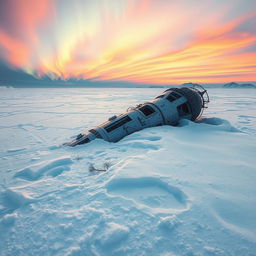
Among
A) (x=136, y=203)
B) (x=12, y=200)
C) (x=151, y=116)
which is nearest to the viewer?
(x=136, y=203)

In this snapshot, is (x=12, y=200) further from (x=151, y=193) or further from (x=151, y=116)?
(x=151, y=116)

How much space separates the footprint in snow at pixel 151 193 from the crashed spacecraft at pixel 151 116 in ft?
17.5

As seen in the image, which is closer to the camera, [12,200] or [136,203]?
[136,203]

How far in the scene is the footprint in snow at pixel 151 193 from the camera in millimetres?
4066

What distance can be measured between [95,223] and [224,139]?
25.8 feet

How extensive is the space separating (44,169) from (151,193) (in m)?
4.61

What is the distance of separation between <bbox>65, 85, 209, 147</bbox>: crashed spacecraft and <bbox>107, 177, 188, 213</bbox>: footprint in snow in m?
5.35

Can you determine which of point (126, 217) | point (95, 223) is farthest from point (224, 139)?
point (95, 223)

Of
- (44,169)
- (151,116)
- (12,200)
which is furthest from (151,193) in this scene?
(151,116)

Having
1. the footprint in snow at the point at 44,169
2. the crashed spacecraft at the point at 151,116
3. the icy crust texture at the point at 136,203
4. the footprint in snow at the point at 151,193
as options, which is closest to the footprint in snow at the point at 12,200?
the icy crust texture at the point at 136,203

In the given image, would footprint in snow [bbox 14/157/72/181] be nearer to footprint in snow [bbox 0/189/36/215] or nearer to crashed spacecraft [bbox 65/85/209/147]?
footprint in snow [bbox 0/189/36/215]

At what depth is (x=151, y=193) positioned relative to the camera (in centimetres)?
456

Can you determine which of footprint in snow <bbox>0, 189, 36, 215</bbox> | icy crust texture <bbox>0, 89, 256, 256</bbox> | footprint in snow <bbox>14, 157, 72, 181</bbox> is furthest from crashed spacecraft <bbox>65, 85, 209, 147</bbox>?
footprint in snow <bbox>0, 189, 36, 215</bbox>

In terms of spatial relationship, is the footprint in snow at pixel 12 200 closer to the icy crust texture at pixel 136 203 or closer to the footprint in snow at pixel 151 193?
the icy crust texture at pixel 136 203
